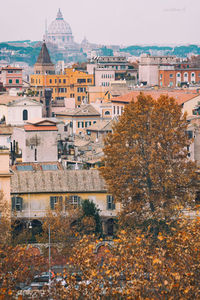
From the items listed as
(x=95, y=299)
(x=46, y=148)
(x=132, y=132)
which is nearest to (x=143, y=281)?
(x=95, y=299)

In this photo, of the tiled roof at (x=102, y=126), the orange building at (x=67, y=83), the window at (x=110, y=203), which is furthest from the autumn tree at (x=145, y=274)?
the orange building at (x=67, y=83)

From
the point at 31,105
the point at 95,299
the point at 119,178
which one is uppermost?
the point at 31,105

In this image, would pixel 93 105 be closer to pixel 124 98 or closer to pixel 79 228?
pixel 124 98

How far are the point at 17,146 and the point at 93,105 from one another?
33.9m

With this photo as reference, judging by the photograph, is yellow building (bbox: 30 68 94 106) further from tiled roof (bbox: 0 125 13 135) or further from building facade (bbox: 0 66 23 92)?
tiled roof (bbox: 0 125 13 135)

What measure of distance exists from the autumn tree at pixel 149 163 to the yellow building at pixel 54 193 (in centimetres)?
168

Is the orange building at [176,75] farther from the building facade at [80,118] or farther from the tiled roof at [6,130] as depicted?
the tiled roof at [6,130]

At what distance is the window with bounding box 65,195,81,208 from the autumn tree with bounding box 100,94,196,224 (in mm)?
2102

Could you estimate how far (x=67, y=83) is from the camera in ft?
364

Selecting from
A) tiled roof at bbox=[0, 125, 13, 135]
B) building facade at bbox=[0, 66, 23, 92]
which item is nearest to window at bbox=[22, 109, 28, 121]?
tiled roof at bbox=[0, 125, 13, 135]

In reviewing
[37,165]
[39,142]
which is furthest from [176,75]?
[37,165]

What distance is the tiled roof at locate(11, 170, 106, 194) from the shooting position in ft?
137

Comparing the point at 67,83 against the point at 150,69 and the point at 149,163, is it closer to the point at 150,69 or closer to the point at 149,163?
the point at 150,69

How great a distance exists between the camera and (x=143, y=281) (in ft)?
75.7
